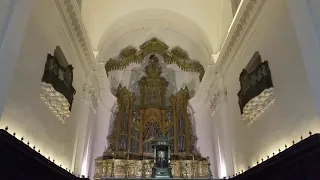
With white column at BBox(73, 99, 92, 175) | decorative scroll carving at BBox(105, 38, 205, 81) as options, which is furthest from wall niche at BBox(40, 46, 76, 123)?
decorative scroll carving at BBox(105, 38, 205, 81)

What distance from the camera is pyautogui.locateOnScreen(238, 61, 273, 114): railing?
5.45m

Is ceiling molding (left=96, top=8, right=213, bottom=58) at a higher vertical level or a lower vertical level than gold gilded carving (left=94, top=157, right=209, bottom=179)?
higher

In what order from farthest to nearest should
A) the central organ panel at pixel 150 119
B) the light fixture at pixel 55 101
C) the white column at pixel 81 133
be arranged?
1. the central organ panel at pixel 150 119
2. the white column at pixel 81 133
3. the light fixture at pixel 55 101

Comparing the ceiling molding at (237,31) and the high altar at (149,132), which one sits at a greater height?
the ceiling molding at (237,31)

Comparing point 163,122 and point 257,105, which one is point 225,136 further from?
point 163,122

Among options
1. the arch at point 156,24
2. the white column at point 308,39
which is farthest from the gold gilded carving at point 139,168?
the white column at point 308,39

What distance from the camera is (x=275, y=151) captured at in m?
5.17

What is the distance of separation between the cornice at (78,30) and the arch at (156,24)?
0.89 metres

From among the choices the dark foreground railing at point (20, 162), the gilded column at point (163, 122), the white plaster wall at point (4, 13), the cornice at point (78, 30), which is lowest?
the dark foreground railing at point (20, 162)

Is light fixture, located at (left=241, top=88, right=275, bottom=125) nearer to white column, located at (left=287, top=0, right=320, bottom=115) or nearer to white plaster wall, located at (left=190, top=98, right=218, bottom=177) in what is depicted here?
white column, located at (left=287, top=0, right=320, bottom=115)

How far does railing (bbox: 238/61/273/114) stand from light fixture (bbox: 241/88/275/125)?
8 centimetres

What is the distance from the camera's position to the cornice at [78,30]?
6.27m

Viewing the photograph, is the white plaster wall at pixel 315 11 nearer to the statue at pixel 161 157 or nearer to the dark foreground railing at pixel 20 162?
the dark foreground railing at pixel 20 162

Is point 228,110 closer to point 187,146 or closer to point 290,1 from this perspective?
point 187,146
